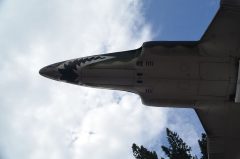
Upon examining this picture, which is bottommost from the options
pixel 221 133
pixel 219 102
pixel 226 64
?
pixel 221 133

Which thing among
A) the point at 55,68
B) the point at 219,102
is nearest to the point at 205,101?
the point at 219,102

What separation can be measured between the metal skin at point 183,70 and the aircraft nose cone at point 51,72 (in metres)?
1.01

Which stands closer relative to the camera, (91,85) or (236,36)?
(236,36)

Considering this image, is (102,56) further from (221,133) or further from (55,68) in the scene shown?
(221,133)

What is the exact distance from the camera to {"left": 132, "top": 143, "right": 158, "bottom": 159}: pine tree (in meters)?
A: 22.6

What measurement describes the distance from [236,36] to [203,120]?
14.5 feet

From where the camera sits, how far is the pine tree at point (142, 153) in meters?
22.6

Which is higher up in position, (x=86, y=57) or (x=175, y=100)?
(x=86, y=57)

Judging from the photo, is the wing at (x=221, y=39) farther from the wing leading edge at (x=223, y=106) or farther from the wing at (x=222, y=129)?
the wing at (x=222, y=129)

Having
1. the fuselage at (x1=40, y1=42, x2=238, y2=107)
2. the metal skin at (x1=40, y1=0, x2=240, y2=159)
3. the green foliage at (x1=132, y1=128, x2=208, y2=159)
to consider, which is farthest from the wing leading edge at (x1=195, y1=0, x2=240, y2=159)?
the green foliage at (x1=132, y1=128, x2=208, y2=159)

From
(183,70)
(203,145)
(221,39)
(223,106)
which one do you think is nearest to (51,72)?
(183,70)

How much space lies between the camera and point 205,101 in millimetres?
17359

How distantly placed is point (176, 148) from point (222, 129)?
5.01 m

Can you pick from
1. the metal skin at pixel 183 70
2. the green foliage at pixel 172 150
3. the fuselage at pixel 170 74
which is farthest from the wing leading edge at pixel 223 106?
the green foliage at pixel 172 150
